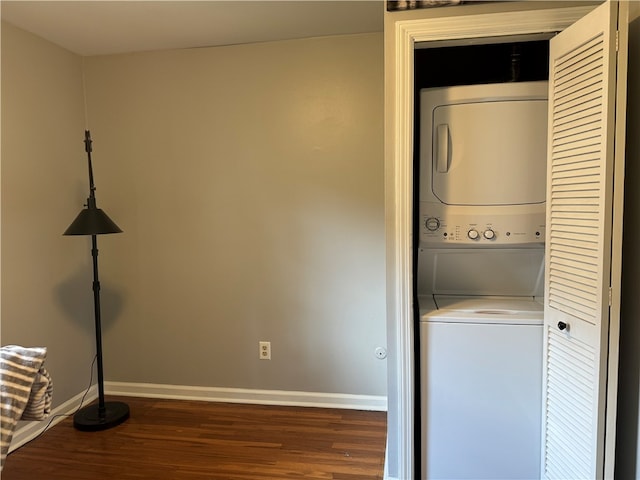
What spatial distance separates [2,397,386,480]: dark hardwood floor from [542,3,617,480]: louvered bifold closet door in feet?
2.92

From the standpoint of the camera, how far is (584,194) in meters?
1.55

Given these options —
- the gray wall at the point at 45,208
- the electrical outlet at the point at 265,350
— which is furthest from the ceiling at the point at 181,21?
the electrical outlet at the point at 265,350

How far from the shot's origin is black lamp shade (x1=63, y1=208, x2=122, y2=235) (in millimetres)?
2408

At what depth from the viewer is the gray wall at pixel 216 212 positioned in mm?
2635

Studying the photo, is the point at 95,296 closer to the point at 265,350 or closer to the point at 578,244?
the point at 265,350

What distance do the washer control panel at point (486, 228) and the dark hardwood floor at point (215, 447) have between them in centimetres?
117

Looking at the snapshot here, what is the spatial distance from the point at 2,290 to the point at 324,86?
203 cm

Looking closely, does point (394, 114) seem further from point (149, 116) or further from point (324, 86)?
point (149, 116)

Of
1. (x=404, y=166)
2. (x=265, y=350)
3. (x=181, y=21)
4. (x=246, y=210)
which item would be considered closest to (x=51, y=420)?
(x=265, y=350)

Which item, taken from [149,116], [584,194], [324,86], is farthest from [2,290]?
[584,194]

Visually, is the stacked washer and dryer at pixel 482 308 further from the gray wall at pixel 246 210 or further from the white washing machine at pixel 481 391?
the gray wall at pixel 246 210

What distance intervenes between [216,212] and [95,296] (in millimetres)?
855

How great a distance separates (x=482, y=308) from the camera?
6.42 ft

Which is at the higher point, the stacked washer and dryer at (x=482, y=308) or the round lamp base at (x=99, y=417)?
the stacked washer and dryer at (x=482, y=308)
